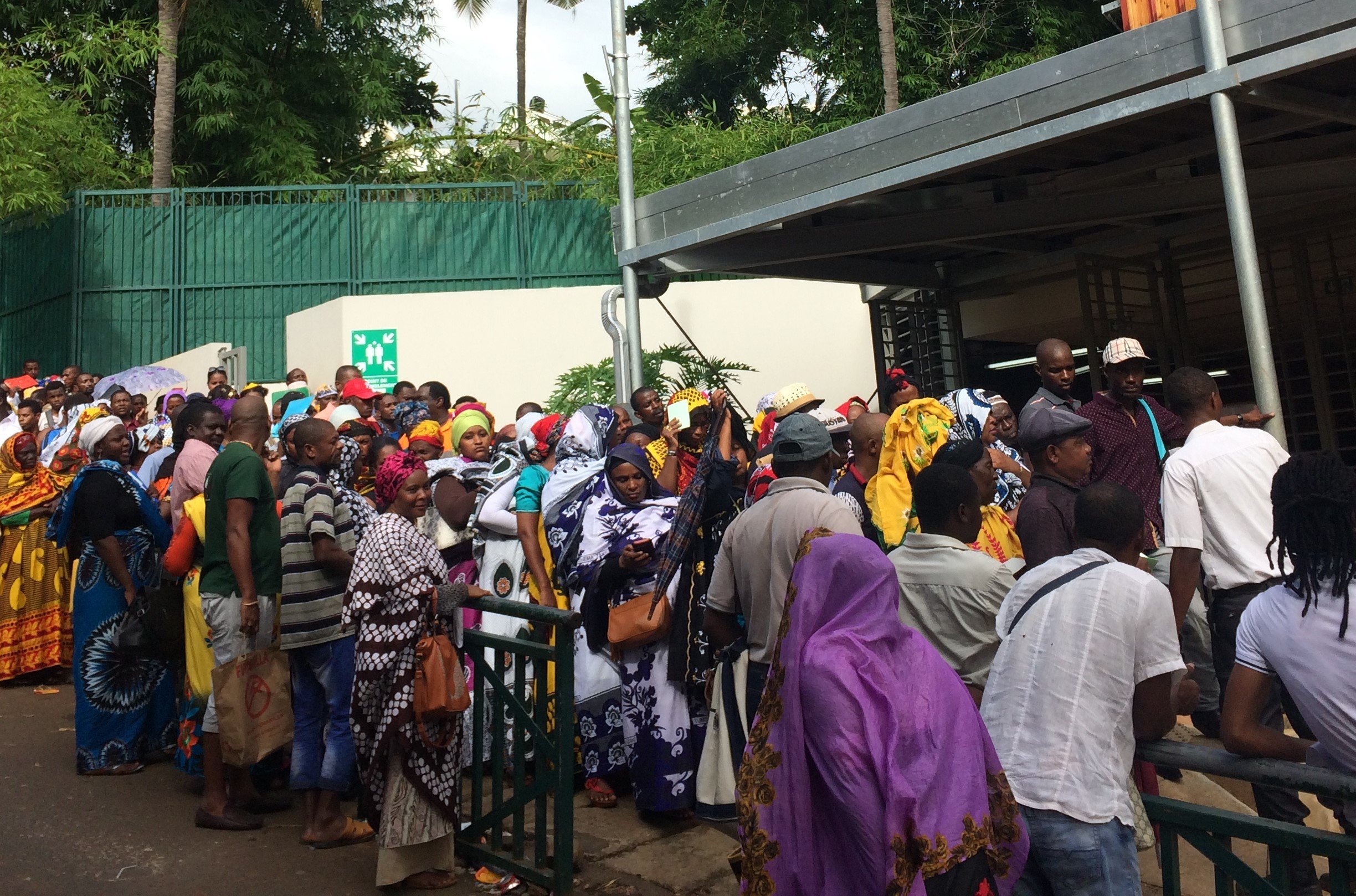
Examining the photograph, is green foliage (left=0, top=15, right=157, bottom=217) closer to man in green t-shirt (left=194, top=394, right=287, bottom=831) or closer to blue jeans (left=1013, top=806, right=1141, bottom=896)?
man in green t-shirt (left=194, top=394, right=287, bottom=831)

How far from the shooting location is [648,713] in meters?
5.30

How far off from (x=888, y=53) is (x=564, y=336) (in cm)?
784

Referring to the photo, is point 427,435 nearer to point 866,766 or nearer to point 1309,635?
point 866,766

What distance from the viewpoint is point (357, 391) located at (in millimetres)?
11648

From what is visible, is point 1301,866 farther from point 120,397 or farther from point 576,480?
point 120,397

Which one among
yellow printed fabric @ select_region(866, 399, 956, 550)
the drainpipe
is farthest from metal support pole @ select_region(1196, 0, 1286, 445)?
the drainpipe

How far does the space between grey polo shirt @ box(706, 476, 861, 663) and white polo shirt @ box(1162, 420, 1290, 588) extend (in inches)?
54.3

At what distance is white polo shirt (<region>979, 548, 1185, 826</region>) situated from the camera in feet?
9.61

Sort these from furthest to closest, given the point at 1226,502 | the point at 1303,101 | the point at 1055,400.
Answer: the point at 1055,400, the point at 1303,101, the point at 1226,502

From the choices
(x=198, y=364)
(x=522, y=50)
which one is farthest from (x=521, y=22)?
(x=198, y=364)

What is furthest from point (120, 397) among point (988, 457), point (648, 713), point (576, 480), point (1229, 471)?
point (1229, 471)

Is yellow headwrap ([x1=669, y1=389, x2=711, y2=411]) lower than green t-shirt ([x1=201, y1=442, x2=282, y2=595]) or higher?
higher

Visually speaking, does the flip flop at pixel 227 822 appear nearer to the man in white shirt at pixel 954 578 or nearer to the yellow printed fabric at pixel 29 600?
the man in white shirt at pixel 954 578

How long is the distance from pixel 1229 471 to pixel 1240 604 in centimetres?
51
